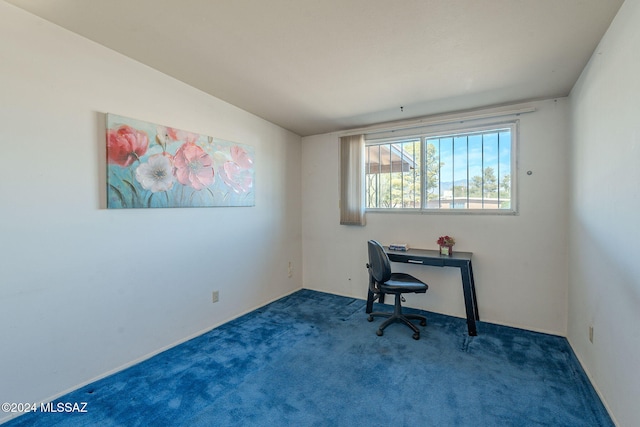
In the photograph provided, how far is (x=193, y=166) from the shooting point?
8.71 feet

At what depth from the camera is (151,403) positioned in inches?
70.7

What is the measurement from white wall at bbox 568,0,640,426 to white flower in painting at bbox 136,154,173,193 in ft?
10.1

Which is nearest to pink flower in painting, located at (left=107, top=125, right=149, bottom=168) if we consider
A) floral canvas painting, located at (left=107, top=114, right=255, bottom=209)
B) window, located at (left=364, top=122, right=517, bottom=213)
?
floral canvas painting, located at (left=107, top=114, right=255, bottom=209)

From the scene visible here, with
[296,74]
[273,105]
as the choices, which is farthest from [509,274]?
[273,105]

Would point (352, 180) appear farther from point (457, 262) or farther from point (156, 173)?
point (156, 173)

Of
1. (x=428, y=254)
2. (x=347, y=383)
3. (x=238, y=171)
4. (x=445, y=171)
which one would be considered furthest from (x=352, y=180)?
(x=347, y=383)

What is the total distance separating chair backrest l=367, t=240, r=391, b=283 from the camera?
2.71m

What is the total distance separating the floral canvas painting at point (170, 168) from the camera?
2.12 metres

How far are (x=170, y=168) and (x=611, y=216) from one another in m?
3.20

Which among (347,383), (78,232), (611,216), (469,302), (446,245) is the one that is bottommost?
(347,383)

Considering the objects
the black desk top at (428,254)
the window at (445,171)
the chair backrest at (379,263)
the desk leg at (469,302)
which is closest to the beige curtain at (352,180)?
the window at (445,171)

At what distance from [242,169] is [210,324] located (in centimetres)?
169

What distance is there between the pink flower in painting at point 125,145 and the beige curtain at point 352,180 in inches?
93.9

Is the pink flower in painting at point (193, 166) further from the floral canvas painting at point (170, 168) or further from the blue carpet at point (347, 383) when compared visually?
the blue carpet at point (347, 383)
